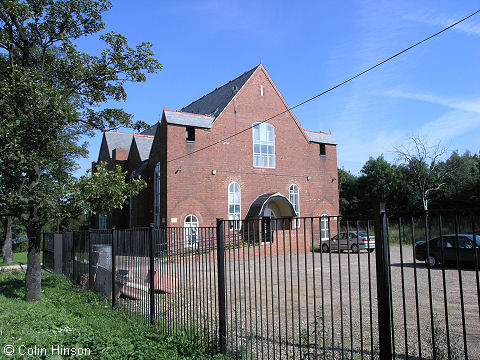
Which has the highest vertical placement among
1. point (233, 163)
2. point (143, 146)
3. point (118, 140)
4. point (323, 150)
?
point (118, 140)

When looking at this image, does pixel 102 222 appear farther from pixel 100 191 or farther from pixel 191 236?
pixel 191 236

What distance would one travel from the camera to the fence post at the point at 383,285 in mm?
3113

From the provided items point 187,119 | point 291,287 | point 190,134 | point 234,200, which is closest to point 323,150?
point 234,200

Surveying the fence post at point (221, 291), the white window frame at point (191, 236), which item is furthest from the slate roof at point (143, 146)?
the fence post at point (221, 291)

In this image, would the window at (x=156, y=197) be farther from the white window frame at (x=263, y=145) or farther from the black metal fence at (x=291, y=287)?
the black metal fence at (x=291, y=287)

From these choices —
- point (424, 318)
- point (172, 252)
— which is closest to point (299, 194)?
point (424, 318)

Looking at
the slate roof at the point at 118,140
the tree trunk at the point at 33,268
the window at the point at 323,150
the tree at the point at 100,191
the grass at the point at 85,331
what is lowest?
the grass at the point at 85,331

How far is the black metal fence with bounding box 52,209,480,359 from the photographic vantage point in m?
3.12

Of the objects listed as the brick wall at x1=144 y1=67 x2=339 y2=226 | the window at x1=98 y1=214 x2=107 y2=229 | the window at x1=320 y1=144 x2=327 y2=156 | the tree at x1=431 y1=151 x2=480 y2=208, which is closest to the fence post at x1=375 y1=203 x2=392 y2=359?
the brick wall at x1=144 y1=67 x2=339 y2=226

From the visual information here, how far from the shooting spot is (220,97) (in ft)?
94.9

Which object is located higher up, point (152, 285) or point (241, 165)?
point (241, 165)

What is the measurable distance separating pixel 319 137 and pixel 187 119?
39.0ft

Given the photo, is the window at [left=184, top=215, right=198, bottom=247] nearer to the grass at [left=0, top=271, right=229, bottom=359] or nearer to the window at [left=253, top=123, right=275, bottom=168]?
the grass at [left=0, top=271, right=229, bottom=359]

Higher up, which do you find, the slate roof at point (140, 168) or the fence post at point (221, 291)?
the slate roof at point (140, 168)
